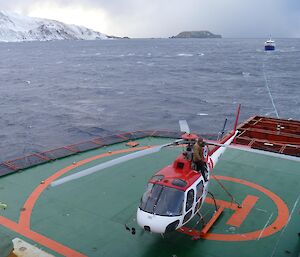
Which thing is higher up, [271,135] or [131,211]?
[271,135]

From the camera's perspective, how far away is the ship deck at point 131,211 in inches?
563

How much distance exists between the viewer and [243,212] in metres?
16.8

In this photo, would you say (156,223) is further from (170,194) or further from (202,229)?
(202,229)

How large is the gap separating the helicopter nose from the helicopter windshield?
18 centimetres

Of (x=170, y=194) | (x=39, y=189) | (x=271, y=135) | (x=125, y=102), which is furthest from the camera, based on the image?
(x=125, y=102)

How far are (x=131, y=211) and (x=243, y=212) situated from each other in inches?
206

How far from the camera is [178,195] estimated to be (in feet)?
43.1

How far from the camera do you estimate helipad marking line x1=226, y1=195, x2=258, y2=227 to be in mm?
15953

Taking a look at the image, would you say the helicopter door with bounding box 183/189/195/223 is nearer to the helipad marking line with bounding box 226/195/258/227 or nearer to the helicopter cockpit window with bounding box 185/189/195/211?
the helicopter cockpit window with bounding box 185/189/195/211

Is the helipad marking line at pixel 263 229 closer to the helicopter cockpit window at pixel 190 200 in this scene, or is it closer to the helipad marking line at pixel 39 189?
the helicopter cockpit window at pixel 190 200

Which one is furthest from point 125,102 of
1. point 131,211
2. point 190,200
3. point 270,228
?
point 190,200

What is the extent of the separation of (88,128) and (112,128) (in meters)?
3.09

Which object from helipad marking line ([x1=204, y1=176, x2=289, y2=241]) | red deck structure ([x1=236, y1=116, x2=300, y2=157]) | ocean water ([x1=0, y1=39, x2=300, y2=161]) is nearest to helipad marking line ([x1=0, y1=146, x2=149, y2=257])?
helipad marking line ([x1=204, y1=176, x2=289, y2=241])

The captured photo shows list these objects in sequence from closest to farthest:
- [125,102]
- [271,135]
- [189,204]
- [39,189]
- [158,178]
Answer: [189,204] < [158,178] < [39,189] < [271,135] < [125,102]
